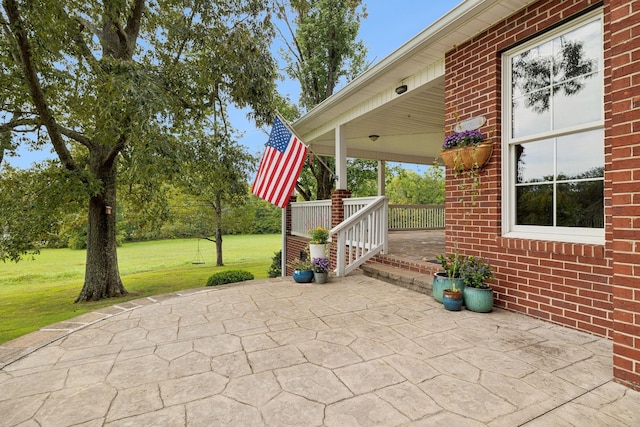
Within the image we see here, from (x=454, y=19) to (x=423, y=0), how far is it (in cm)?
1733

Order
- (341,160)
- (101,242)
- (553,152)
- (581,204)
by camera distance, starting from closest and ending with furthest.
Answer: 1. (581,204)
2. (553,152)
3. (341,160)
4. (101,242)

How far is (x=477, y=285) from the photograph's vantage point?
124 inches

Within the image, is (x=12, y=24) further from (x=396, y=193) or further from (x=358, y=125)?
(x=396, y=193)

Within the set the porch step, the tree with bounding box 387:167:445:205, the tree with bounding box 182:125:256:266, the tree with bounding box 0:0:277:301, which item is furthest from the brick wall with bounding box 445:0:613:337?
the tree with bounding box 387:167:445:205

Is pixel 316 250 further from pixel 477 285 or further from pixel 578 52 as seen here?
pixel 578 52

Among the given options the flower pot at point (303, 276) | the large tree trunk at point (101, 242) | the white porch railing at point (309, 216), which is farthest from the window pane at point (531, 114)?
the large tree trunk at point (101, 242)

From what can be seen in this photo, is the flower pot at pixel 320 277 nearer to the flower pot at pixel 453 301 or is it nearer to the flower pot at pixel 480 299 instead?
the flower pot at pixel 453 301

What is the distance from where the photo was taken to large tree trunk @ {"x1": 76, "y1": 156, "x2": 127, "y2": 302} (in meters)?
7.66

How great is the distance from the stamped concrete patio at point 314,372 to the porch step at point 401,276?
2.01 ft

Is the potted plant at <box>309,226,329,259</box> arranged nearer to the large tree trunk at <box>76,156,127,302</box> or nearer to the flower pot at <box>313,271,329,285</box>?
the flower pot at <box>313,271,329,285</box>

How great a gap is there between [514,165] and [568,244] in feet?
3.15

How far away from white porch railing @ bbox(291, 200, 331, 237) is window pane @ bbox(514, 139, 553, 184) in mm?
3953

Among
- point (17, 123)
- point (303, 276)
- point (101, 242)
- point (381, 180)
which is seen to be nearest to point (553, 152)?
point (303, 276)

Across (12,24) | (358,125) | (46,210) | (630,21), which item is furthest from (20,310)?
(630,21)
